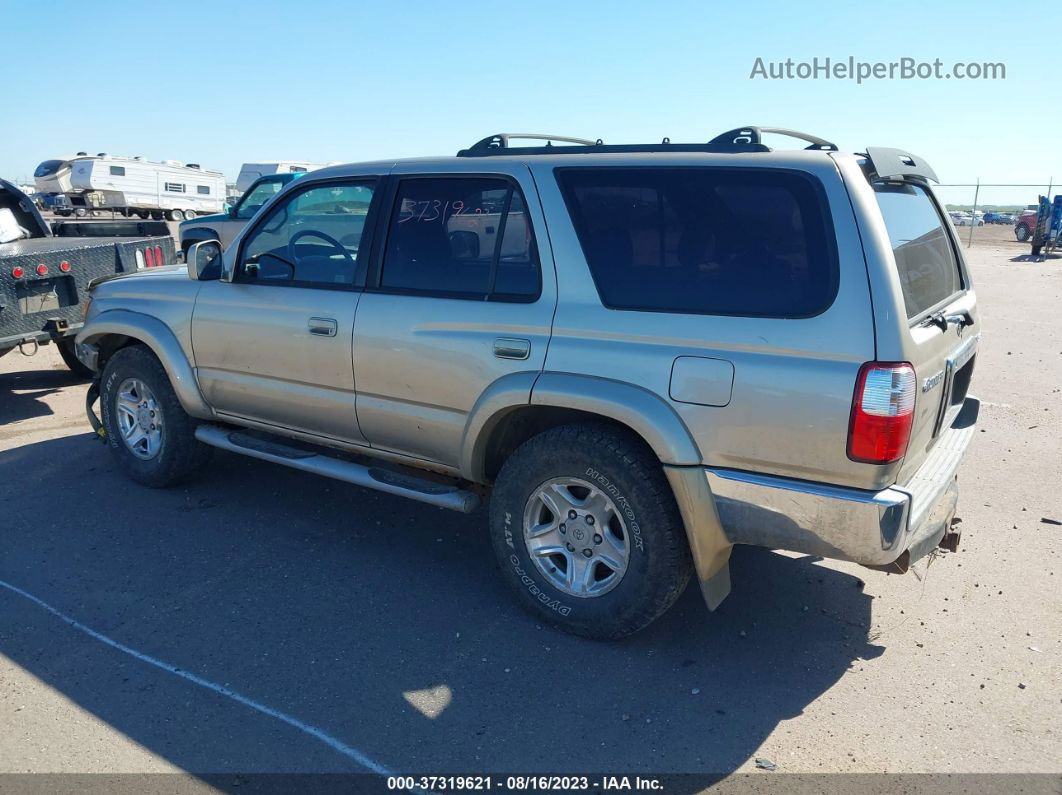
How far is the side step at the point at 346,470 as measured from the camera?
158 inches

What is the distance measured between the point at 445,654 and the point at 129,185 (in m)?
42.3

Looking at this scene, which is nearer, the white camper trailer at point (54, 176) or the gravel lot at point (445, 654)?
the gravel lot at point (445, 654)

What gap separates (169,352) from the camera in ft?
16.7

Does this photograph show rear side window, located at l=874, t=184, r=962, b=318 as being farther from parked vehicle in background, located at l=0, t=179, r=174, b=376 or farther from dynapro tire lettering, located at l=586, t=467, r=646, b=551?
parked vehicle in background, located at l=0, t=179, r=174, b=376

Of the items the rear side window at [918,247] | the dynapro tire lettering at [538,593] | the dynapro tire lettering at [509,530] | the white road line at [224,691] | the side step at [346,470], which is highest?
the rear side window at [918,247]

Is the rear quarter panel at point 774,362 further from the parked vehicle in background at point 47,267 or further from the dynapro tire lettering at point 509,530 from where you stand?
the parked vehicle in background at point 47,267

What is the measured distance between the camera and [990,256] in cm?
2502

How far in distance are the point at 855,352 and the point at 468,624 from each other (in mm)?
2044

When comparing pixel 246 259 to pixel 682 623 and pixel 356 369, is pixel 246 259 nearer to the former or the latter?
pixel 356 369

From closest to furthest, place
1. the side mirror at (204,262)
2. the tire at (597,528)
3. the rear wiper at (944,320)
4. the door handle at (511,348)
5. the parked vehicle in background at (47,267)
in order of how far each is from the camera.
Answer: the rear wiper at (944,320), the tire at (597,528), the door handle at (511,348), the side mirror at (204,262), the parked vehicle in background at (47,267)

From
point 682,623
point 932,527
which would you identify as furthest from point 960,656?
point 682,623

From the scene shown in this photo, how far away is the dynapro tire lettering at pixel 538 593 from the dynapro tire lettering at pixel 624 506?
0.48 meters

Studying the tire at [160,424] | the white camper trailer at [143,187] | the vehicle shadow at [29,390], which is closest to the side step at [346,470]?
the tire at [160,424]

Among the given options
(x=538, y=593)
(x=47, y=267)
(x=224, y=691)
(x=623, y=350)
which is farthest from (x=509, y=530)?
(x=47, y=267)
